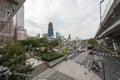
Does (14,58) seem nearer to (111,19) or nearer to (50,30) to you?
(111,19)

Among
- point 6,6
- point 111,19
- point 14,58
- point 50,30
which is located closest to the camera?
point 6,6

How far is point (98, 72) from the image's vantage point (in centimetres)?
2212

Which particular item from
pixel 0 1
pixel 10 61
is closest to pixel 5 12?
pixel 0 1

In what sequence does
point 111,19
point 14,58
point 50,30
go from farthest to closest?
point 50,30 < point 111,19 < point 14,58

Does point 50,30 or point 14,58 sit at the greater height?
point 50,30

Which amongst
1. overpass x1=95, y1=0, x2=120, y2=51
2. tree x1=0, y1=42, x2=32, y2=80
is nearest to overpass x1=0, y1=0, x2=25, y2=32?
tree x1=0, y1=42, x2=32, y2=80

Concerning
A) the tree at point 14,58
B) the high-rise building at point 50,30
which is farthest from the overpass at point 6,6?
the high-rise building at point 50,30

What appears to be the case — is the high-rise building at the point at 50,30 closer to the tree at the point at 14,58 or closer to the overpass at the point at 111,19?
the overpass at the point at 111,19

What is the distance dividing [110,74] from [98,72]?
2771mm

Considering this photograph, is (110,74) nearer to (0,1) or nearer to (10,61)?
(10,61)

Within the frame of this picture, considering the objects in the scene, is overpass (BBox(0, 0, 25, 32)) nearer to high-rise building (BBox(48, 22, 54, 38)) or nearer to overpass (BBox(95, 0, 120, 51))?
overpass (BBox(95, 0, 120, 51))

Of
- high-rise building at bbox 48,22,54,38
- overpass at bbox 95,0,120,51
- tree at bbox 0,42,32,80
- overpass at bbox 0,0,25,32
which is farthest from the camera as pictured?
high-rise building at bbox 48,22,54,38

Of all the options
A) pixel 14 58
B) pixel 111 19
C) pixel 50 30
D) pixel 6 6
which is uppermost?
pixel 50 30

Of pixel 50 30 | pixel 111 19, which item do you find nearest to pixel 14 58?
pixel 111 19
